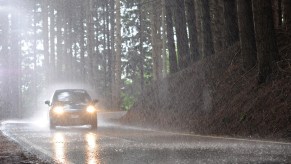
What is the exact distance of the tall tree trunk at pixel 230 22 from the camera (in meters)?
27.2

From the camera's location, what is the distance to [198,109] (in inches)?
945

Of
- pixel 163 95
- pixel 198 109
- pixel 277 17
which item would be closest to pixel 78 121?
pixel 163 95

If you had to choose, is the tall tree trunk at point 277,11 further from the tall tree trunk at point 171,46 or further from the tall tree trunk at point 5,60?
the tall tree trunk at point 5,60

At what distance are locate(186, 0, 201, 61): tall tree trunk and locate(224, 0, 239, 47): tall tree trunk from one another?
4811mm

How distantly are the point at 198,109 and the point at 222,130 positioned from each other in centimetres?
393

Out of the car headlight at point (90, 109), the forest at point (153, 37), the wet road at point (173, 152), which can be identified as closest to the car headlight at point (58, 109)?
the car headlight at point (90, 109)

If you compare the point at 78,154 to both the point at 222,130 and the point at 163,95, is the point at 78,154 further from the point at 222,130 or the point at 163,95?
→ the point at 163,95

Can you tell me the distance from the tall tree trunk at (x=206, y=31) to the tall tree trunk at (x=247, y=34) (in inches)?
271

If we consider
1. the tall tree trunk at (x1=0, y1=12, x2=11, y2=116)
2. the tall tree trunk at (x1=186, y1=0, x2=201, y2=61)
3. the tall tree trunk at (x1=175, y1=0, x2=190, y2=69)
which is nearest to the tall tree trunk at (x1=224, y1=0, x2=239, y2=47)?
the tall tree trunk at (x1=186, y1=0, x2=201, y2=61)

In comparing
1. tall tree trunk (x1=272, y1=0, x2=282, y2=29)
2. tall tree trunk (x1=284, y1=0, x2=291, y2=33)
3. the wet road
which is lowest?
the wet road

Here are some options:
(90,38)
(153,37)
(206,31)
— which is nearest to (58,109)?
(206,31)

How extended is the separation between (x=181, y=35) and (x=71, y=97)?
7.62 metres

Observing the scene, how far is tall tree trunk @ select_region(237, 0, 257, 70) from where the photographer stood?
22.5 m

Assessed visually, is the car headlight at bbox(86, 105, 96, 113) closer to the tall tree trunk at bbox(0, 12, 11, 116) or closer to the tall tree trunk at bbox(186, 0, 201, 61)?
the tall tree trunk at bbox(186, 0, 201, 61)
